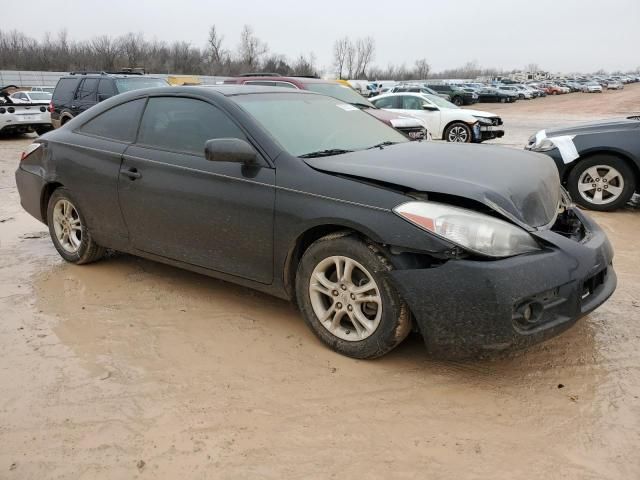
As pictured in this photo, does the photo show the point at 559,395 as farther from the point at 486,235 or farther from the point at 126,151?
the point at 126,151

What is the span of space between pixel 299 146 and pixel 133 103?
163 centimetres

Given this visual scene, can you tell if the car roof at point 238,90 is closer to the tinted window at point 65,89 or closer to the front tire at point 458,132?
the tinted window at point 65,89

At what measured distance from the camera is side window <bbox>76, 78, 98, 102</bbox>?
1317cm

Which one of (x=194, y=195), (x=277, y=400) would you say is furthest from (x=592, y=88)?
(x=277, y=400)

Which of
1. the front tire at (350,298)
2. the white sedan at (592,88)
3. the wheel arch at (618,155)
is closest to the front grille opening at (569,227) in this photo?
the front tire at (350,298)

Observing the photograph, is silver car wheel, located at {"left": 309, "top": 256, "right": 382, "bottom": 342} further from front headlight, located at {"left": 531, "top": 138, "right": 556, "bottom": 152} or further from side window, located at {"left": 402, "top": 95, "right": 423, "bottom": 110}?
side window, located at {"left": 402, "top": 95, "right": 423, "bottom": 110}

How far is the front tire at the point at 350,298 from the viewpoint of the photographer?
300cm

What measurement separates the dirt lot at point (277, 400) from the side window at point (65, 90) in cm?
1104

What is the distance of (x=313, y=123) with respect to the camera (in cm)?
393

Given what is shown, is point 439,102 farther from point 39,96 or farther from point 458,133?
point 39,96

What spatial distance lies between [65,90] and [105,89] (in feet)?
5.35

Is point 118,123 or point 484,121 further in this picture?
point 484,121

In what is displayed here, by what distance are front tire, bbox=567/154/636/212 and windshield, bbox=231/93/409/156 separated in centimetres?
355

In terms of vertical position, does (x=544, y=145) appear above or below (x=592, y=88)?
below
